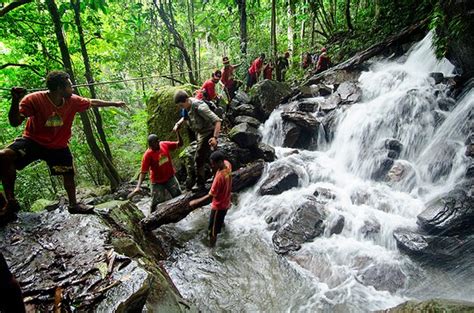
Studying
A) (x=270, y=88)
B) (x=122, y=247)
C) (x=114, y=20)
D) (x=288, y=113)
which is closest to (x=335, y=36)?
(x=270, y=88)

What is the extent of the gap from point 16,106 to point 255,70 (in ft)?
37.9

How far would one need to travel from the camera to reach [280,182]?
7.96m

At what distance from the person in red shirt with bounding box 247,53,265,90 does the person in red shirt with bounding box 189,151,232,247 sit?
9066mm

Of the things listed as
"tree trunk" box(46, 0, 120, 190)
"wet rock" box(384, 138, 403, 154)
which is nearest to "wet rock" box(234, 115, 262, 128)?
"wet rock" box(384, 138, 403, 154)

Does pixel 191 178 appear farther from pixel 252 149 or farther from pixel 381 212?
pixel 381 212

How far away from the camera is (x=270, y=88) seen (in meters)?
12.2

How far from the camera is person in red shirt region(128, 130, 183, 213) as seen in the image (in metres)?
6.18

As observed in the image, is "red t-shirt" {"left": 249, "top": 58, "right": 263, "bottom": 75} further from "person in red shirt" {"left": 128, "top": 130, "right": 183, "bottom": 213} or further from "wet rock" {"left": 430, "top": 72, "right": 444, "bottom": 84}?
"person in red shirt" {"left": 128, "top": 130, "right": 183, "bottom": 213}

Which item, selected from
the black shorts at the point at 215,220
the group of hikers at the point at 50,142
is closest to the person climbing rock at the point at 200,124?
the group of hikers at the point at 50,142

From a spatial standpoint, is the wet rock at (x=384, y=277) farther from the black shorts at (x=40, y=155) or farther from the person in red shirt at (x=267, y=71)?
the person in red shirt at (x=267, y=71)

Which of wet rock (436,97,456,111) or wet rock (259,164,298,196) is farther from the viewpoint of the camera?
wet rock (259,164,298,196)

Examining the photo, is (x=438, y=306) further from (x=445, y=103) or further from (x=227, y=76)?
(x=227, y=76)

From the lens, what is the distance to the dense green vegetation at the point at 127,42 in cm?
891

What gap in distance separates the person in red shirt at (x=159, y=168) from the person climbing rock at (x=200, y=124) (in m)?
0.48
